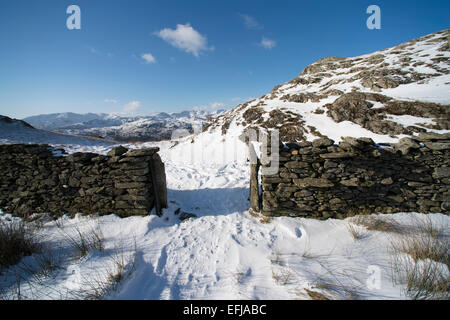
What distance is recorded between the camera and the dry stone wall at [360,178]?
3.94 m

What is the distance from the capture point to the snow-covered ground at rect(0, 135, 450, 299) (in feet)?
7.74

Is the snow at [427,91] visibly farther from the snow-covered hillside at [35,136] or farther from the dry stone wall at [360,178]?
the snow-covered hillside at [35,136]

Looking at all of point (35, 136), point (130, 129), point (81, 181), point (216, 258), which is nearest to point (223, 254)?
point (216, 258)

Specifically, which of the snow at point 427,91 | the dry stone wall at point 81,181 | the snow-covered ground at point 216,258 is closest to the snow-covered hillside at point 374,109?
the snow at point 427,91

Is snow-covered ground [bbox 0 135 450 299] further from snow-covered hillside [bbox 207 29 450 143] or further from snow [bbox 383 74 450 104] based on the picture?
snow [bbox 383 74 450 104]

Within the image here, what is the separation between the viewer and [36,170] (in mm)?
4527

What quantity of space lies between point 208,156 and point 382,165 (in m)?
8.92

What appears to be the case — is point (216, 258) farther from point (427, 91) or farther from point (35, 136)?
point (427, 91)

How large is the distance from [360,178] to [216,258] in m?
4.05

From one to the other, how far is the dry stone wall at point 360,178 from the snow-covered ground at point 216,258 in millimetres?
382

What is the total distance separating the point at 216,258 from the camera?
123 inches

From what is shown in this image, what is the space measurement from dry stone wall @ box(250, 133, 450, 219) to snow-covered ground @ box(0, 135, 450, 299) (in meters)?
0.38
